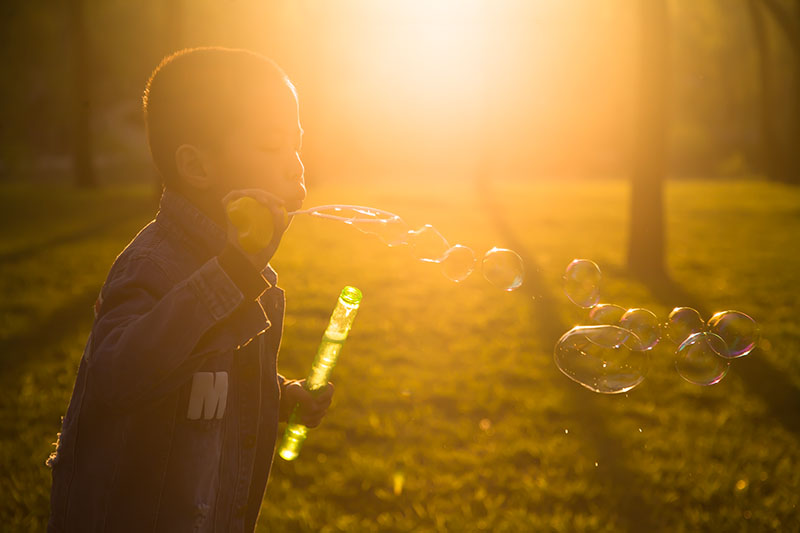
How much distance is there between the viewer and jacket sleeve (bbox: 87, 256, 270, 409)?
1622mm

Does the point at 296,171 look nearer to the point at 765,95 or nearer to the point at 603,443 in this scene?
the point at 603,443

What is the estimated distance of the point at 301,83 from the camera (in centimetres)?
2019

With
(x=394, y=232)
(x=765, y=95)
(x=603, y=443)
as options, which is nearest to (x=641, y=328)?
(x=394, y=232)

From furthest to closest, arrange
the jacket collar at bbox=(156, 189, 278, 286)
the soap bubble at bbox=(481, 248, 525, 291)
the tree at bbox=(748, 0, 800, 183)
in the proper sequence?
the tree at bbox=(748, 0, 800, 183) → the soap bubble at bbox=(481, 248, 525, 291) → the jacket collar at bbox=(156, 189, 278, 286)

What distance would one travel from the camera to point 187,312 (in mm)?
1639

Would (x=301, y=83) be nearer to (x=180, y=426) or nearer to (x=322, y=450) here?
(x=322, y=450)

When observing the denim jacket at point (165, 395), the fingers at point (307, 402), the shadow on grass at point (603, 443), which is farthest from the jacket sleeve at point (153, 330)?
the shadow on grass at point (603, 443)

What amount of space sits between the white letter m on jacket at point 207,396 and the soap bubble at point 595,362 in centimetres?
180

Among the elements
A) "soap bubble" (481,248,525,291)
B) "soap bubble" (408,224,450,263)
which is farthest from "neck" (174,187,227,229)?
"soap bubble" (481,248,525,291)

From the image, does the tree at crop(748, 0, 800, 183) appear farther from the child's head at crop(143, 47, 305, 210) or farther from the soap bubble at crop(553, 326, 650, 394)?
the child's head at crop(143, 47, 305, 210)

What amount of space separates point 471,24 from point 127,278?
63.9ft

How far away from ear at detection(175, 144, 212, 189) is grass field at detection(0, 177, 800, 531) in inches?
88.6

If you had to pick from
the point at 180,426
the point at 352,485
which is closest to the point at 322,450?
the point at 352,485

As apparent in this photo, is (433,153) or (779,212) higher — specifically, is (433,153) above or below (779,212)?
below
